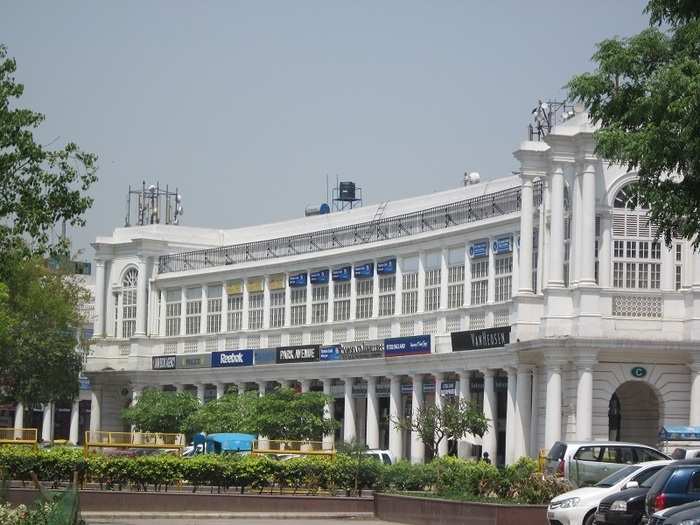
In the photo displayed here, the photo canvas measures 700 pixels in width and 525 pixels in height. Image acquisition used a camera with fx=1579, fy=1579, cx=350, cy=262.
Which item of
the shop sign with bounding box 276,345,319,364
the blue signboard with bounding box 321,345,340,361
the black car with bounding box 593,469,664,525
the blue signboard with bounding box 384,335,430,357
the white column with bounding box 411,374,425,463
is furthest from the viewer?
the shop sign with bounding box 276,345,319,364

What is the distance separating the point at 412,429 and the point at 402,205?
52.3ft

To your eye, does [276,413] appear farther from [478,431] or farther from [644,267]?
[644,267]

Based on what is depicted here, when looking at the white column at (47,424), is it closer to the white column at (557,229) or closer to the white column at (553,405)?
the white column at (553,405)

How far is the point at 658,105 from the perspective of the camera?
30.3 meters

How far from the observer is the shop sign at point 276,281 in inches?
3359

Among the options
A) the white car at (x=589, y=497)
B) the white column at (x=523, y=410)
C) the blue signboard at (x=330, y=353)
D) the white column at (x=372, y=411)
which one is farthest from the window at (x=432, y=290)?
the white car at (x=589, y=497)

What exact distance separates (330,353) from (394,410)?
6.08 m

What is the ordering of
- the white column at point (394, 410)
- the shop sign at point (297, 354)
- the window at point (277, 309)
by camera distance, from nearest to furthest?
the white column at point (394, 410) < the shop sign at point (297, 354) < the window at point (277, 309)

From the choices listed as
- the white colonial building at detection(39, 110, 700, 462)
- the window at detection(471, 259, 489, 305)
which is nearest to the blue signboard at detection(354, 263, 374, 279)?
the white colonial building at detection(39, 110, 700, 462)

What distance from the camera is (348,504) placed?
4103 centimetres

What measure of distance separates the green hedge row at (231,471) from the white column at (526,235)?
19.9m

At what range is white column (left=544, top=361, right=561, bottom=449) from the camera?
192ft

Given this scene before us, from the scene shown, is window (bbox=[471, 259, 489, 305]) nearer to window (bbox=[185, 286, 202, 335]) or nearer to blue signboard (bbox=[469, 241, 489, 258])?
blue signboard (bbox=[469, 241, 489, 258])

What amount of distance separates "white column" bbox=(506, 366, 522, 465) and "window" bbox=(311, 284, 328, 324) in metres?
19.0
